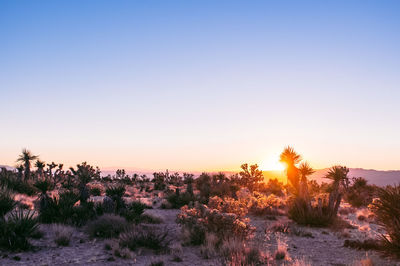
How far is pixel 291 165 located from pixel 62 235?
13.4 m

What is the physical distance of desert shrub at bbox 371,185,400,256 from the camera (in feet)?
29.6

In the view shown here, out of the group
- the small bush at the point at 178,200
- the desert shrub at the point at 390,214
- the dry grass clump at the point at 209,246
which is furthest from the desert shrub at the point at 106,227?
the small bush at the point at 178,200

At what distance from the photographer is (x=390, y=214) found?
9625mm

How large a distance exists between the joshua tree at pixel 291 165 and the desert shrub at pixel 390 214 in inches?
316

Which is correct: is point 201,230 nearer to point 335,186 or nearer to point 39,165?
point 335,186

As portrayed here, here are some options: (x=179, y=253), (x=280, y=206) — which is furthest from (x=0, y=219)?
(x=280, y=206)

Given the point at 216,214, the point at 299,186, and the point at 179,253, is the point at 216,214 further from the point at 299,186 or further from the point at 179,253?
the point at 299,186

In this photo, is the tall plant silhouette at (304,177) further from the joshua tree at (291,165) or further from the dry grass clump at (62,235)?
the dry grass clump at (62,235)

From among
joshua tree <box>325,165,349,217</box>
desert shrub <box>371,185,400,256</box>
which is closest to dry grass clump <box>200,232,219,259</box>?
desert shrub <box>371,185,400,256</box>

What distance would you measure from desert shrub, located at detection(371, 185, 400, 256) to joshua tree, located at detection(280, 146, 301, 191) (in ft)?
26.3

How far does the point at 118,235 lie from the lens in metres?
12.3

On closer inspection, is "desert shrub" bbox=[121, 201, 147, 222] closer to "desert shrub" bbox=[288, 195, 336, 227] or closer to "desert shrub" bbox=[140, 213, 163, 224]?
"desert shrub" bbox=[140, 213, 163, 224]

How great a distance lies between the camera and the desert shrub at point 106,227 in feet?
40.3

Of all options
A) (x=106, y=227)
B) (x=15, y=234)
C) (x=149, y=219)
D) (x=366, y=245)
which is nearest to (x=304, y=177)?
(x=366, y=245)
